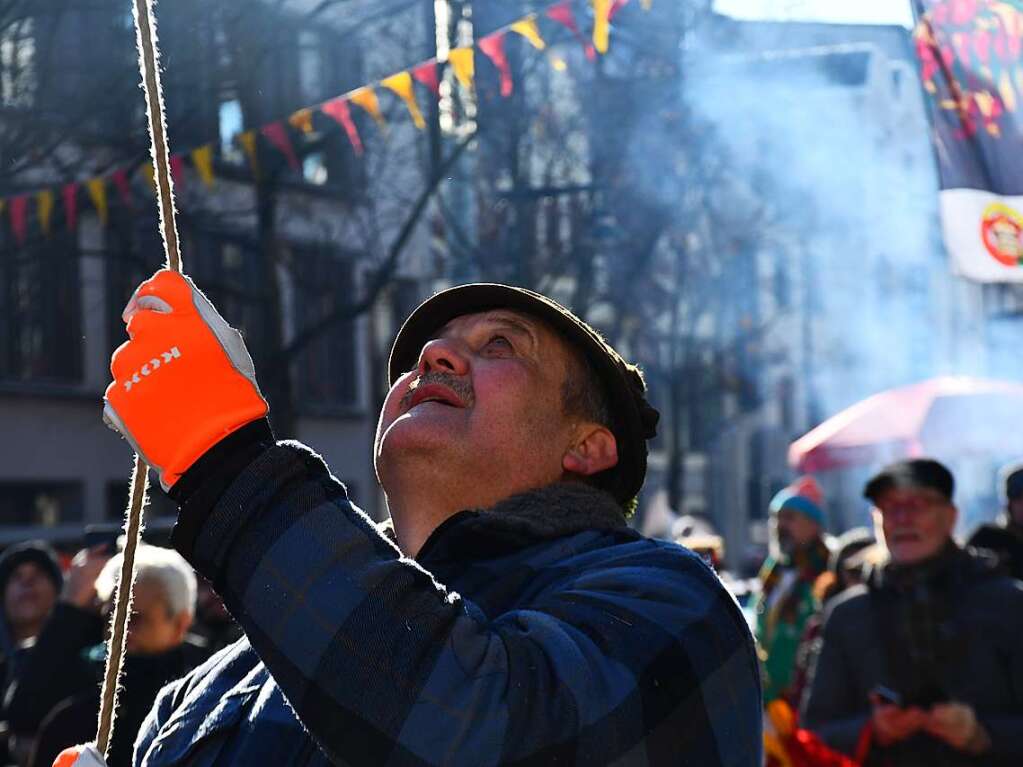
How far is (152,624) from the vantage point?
14.5 ft

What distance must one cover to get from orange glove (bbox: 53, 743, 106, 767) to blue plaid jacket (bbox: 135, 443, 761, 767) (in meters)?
0.22

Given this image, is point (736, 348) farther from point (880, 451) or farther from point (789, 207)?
point (880, 451)

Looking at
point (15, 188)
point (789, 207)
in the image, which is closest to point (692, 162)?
point (789, 207)

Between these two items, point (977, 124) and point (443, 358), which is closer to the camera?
point (443, 358)

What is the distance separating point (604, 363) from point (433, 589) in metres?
0.69

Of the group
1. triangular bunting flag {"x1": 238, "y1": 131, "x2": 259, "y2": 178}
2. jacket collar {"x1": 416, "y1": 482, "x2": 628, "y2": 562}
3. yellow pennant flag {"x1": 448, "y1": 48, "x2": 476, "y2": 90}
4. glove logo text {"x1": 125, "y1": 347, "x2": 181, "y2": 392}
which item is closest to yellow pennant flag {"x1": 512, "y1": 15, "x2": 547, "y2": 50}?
yellow pennant flag {"x1": 448, "y1": 48, "x2": 476, "y2": 90}

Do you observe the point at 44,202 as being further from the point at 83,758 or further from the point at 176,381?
the point at 176,381

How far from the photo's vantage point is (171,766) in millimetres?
2020

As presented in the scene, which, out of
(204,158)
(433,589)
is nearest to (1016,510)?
(204,158)

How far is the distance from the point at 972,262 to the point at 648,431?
2158 mm

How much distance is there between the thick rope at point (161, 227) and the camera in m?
1.81

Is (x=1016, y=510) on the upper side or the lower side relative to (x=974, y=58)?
lower

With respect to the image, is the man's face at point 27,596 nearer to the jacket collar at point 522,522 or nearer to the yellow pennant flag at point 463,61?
the yellow pennant flag at point 463,61

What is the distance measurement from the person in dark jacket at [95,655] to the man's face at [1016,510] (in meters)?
3.26
